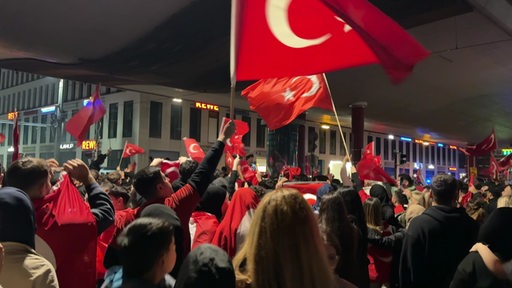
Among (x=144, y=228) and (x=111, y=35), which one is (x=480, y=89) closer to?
(x=111, y=35)

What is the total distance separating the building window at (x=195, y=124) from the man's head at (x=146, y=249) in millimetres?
33065

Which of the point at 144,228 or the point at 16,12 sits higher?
the point at 16,12

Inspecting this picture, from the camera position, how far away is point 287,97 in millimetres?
6441

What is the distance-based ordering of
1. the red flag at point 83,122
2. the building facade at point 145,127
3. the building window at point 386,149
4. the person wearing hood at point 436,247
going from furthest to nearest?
the building window at point 386,149, the building facade at point 145,127, the red flag at point 83,122, the person wearing hood at point 436,247

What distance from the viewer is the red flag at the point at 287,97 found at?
20.2 ft

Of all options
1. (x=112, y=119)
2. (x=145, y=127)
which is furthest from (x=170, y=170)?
(x=112, y=119)

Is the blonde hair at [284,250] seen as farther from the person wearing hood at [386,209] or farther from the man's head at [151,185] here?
the person wearing hood at [386,209]

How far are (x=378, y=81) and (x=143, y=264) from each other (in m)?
16.1

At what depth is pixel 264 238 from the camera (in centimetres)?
197

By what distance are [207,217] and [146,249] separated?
2.40 metres

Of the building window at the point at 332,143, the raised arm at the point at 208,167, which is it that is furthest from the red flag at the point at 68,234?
the building window at the point at 332,143

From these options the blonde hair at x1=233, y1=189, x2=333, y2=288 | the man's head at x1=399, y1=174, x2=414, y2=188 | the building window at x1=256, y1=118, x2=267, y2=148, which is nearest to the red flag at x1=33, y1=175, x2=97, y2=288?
the blonde hair at x1=233, y1=189, x2=333, y2=288

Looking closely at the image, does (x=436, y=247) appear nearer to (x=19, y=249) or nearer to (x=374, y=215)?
(x=374, y=215)

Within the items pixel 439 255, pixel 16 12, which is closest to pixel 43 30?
pixel 16 12
